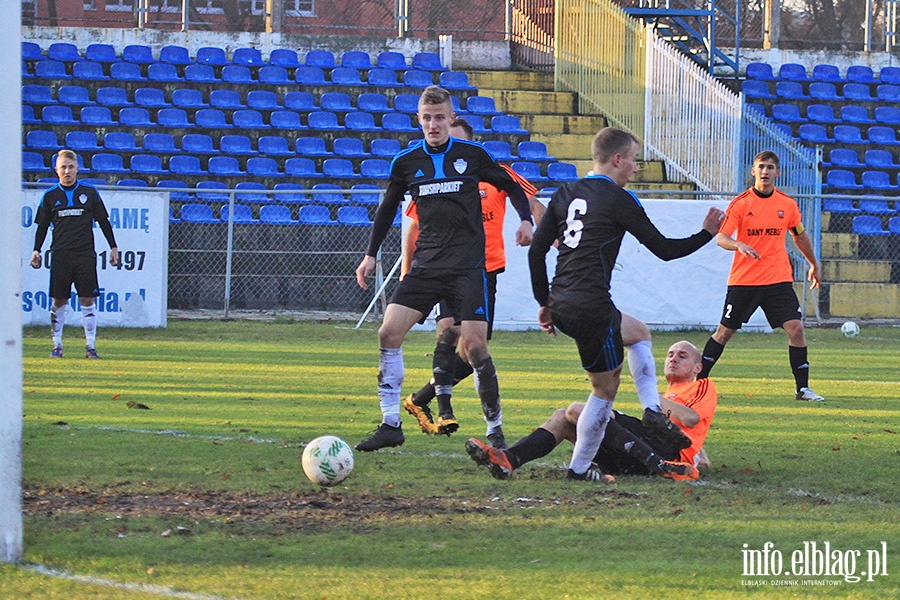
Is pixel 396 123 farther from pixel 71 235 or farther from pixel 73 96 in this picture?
pixel 71 235

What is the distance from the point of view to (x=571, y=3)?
2577 cm

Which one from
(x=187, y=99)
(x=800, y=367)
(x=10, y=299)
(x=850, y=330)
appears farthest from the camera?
(x=187, y=99)

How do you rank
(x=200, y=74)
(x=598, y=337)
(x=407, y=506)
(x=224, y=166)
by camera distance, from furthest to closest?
(x=200, y=74) → (x=224, y=166) → (x=598, y=337) → (x=407, y=506)

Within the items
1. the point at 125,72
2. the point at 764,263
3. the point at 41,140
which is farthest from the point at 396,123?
the point at 764,263

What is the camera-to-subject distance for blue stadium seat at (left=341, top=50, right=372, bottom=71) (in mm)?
24578

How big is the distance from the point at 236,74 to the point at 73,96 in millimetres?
3148

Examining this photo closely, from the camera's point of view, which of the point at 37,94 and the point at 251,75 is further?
the point at 251,75

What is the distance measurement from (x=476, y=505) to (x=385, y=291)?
13.3m

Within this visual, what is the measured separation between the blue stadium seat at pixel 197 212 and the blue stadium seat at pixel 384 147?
12.2ft

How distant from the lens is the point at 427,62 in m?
25.1

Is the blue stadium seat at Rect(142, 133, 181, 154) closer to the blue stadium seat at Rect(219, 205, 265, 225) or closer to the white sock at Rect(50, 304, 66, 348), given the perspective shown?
the blue stadium seat at Rect(219, 205, 265, 225)

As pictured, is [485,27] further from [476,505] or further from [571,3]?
[476,505]

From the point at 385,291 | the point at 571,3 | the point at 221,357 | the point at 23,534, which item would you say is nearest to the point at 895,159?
the point at 571,3

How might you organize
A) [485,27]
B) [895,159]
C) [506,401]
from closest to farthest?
1. [506,401]
2. [895,159]
3. [485,27]
